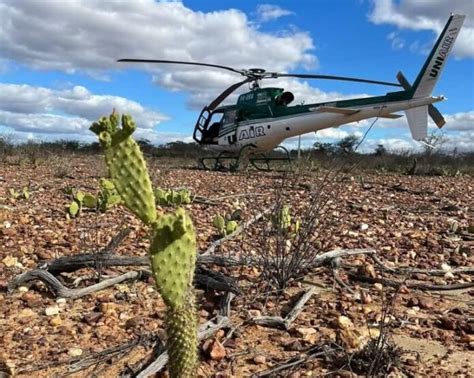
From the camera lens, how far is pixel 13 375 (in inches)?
94.0

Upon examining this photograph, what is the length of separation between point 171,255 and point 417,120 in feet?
51.7

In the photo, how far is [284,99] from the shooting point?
50.4ft

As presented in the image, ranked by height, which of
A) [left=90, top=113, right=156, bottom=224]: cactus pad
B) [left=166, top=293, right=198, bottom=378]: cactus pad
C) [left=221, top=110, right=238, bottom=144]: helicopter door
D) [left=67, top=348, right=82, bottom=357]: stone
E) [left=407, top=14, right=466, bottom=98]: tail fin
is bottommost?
[left=67, top=348, right=82, bottom=357]: stone

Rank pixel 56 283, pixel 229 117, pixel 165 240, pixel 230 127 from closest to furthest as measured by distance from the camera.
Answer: pixel 165 240, pixel 56 283, pixel 230 127, pixel 229 117

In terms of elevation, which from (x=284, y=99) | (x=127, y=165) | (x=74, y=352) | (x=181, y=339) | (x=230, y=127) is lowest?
(x=74, y=352)

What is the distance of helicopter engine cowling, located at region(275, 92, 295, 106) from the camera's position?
50.3ft

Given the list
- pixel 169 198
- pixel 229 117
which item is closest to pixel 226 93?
pixel 229 117

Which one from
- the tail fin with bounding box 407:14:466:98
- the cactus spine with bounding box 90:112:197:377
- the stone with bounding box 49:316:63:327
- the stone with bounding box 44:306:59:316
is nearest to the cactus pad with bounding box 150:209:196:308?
the cactus spine with bounding box 90:112:197:377

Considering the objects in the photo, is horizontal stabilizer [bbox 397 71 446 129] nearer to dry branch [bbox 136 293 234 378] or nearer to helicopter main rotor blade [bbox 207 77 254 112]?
helicopter main rotor blade [bbox 207 77 254 112]

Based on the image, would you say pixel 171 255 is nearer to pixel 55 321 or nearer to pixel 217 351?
pixel 217 351

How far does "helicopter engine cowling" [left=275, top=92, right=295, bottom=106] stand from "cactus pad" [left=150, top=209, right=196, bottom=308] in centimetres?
1408

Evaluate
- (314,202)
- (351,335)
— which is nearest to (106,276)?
(314,202)

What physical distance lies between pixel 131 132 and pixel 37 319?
1.83m

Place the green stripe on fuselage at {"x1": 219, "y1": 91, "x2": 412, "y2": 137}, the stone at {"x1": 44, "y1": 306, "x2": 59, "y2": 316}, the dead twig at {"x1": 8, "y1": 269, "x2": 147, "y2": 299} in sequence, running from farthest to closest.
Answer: the green stripe on fuselage at {"x1": 219, "y1": 91, "x2": 412, "y2": 137}
the dead twig at {"x1": 8, "y1": 269, "x2": 147, "y2": 299}
the stone at {"x1": 44, "y1": 306, "x2": 59, "y2": 316}
